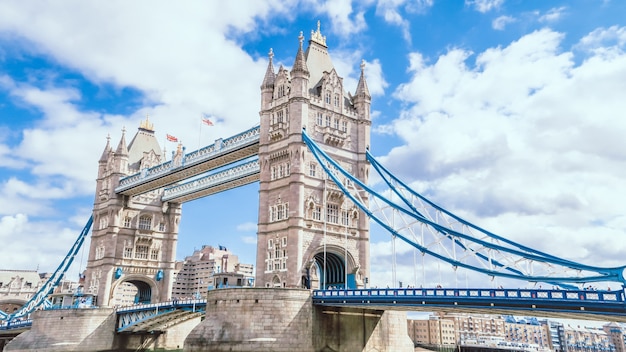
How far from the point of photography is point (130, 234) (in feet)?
228

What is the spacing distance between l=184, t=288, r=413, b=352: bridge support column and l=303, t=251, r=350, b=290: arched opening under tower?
6.26m

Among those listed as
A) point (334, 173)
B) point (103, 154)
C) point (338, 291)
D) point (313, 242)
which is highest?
point (103, 154)

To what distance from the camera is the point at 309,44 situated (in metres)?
53.2

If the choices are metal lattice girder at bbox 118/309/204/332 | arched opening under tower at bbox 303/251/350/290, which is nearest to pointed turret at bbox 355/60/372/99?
arched opening under tower at bbox 303/251/350/290

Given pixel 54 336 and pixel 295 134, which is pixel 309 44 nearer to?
Result: pixel 295 134

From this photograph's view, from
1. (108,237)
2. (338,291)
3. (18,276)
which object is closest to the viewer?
(338,291)

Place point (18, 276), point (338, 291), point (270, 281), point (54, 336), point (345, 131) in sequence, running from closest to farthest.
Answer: point (338, 291) → point (270, 281) → point (345, 131) → point (54, 336) → point (18, 276)

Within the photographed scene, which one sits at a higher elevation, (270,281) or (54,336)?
(270,281)

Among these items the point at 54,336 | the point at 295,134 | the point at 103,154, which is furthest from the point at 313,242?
the point at 103,154

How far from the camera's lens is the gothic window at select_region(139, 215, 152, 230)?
234 ft

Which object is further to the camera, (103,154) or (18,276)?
(18,276)

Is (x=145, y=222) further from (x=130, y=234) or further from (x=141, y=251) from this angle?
(x=141, y=251)

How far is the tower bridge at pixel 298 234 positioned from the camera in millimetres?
34500

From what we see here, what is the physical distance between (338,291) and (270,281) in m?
8.63
